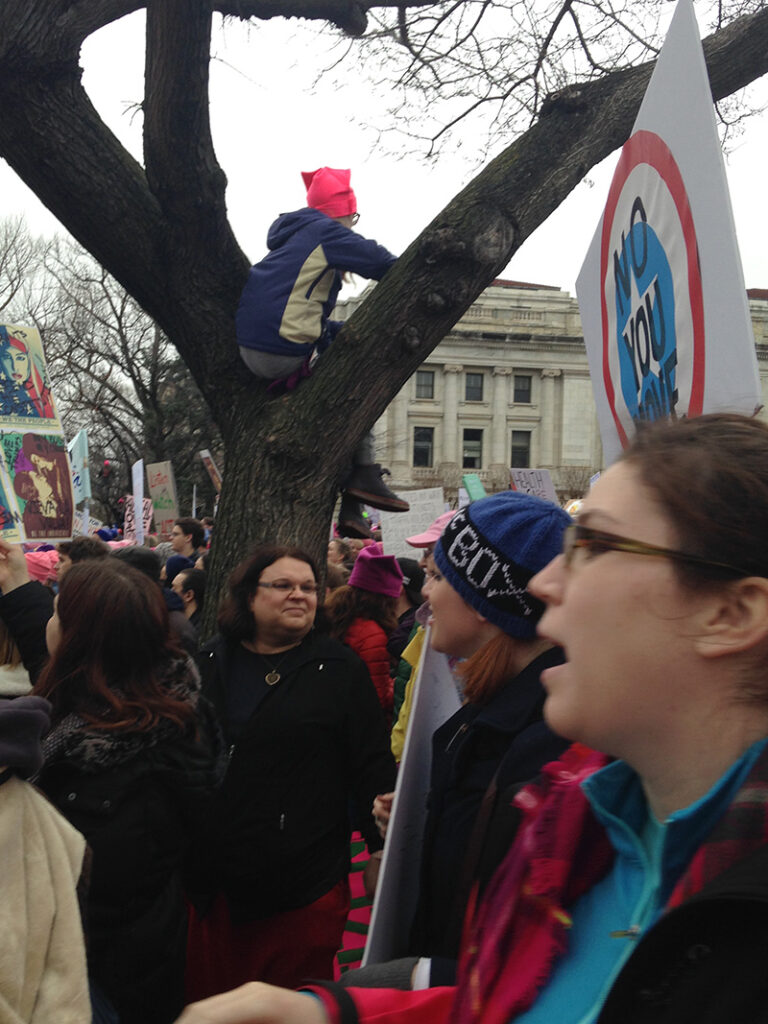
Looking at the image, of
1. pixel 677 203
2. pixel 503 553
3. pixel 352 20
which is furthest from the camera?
pixel 352 20

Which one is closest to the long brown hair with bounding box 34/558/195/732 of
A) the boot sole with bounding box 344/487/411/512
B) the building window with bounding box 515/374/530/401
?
the boot sole with bounding box 344/487/411/512

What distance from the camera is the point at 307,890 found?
2.78 metres

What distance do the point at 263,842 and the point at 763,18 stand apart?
4.05 metres

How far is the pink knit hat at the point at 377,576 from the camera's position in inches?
189

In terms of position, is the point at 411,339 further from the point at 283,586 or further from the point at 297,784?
the point at 297,784

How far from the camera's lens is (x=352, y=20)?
4590 millimetres

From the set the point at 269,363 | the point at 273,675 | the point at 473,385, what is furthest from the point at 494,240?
the point at 473,385

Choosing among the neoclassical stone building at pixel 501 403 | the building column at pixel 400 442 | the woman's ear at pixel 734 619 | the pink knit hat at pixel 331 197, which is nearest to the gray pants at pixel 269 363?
the pink knit hat at pixel 331 197

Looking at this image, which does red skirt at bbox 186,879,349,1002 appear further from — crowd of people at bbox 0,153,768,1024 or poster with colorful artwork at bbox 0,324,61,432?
poster with colorful artwork at bbox 0,324,61,432

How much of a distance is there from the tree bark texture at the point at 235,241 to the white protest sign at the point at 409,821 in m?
1.87

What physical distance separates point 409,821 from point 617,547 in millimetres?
1150

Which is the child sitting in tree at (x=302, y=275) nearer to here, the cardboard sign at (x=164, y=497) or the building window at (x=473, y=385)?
the cardboard sign at (x=164, y=497)

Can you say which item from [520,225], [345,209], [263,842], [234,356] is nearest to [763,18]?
[520,225]

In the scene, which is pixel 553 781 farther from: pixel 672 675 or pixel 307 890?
pixel 307 890
